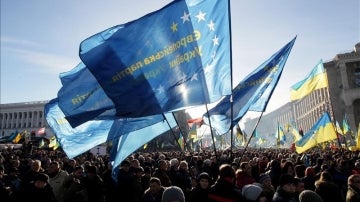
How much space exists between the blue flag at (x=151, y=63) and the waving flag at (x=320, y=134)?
11.4m

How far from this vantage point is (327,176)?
5551mm

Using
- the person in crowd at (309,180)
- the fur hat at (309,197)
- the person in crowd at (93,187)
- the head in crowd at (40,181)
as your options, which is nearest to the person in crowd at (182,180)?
the person in crowd at (93,187)

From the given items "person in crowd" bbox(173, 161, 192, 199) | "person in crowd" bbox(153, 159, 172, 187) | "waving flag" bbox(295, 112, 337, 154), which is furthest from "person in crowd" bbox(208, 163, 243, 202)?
"waving flag" bbox(295, 112, 337, 154)

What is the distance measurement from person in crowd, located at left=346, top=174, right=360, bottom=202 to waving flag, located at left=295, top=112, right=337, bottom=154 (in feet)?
35.7

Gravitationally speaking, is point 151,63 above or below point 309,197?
above

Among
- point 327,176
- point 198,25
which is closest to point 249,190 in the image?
point 327,176

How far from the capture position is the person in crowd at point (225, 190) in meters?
3.99

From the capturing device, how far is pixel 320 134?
1595 cm

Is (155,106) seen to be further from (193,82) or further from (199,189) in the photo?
(199,189)

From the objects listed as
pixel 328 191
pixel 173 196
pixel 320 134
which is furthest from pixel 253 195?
pixel 320 134

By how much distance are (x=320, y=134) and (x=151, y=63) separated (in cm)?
1244

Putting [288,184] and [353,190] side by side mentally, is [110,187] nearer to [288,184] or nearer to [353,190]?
[288,184]

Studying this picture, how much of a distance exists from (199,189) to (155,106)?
1.91 meters

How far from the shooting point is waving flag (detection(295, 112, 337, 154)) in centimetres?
1556
